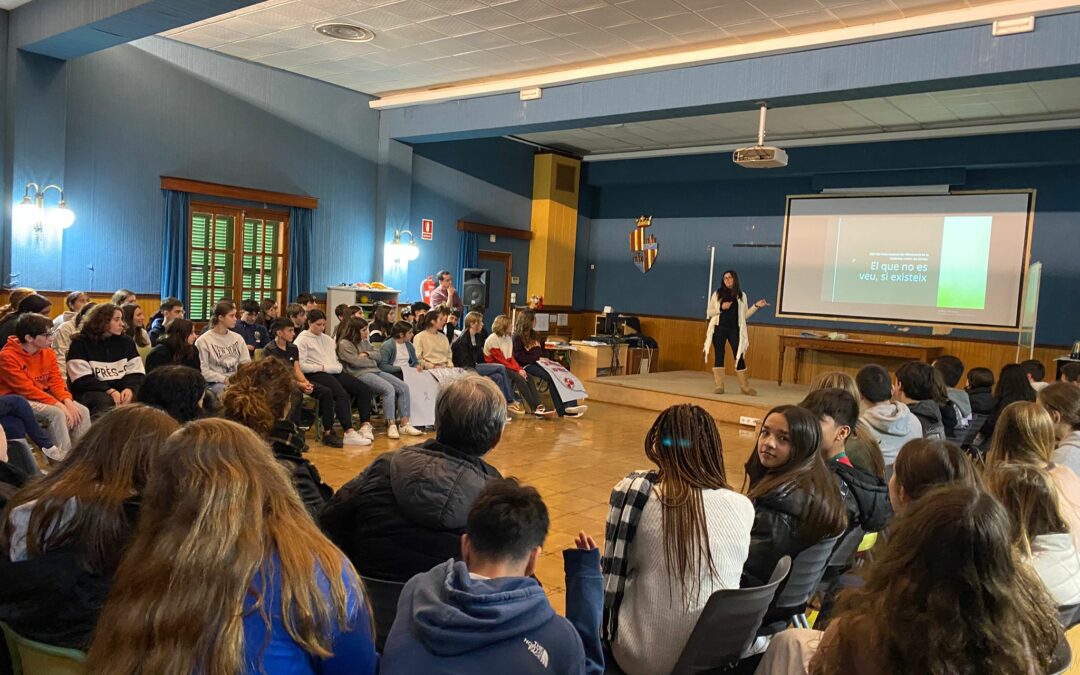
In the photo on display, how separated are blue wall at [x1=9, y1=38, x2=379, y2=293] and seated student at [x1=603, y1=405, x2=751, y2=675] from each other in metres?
7.67

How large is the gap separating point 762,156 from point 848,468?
4.88 m

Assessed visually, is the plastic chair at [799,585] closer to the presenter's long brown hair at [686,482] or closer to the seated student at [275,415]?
the presenter's long brown hair at [686,482]

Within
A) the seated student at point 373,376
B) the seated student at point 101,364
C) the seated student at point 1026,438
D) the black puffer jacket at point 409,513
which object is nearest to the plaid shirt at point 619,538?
the black puffer jacket at point 409,513

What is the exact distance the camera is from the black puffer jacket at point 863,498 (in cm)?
265

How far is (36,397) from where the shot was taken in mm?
4430

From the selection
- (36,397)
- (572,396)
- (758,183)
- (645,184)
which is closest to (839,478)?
(36,397)

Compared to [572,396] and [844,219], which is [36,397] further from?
[844,219]

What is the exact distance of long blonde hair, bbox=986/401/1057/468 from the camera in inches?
111

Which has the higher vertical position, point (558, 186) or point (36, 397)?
point (558, 186)

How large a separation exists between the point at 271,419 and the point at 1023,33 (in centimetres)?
636

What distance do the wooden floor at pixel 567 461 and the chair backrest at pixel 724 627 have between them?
1.49 m

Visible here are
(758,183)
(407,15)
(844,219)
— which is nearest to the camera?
(407,15)

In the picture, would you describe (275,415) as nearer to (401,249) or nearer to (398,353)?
(398,353)

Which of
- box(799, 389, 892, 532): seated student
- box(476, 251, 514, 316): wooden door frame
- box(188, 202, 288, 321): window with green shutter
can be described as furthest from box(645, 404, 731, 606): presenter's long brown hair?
box(476, 251, 514, 316): wooden door frame
